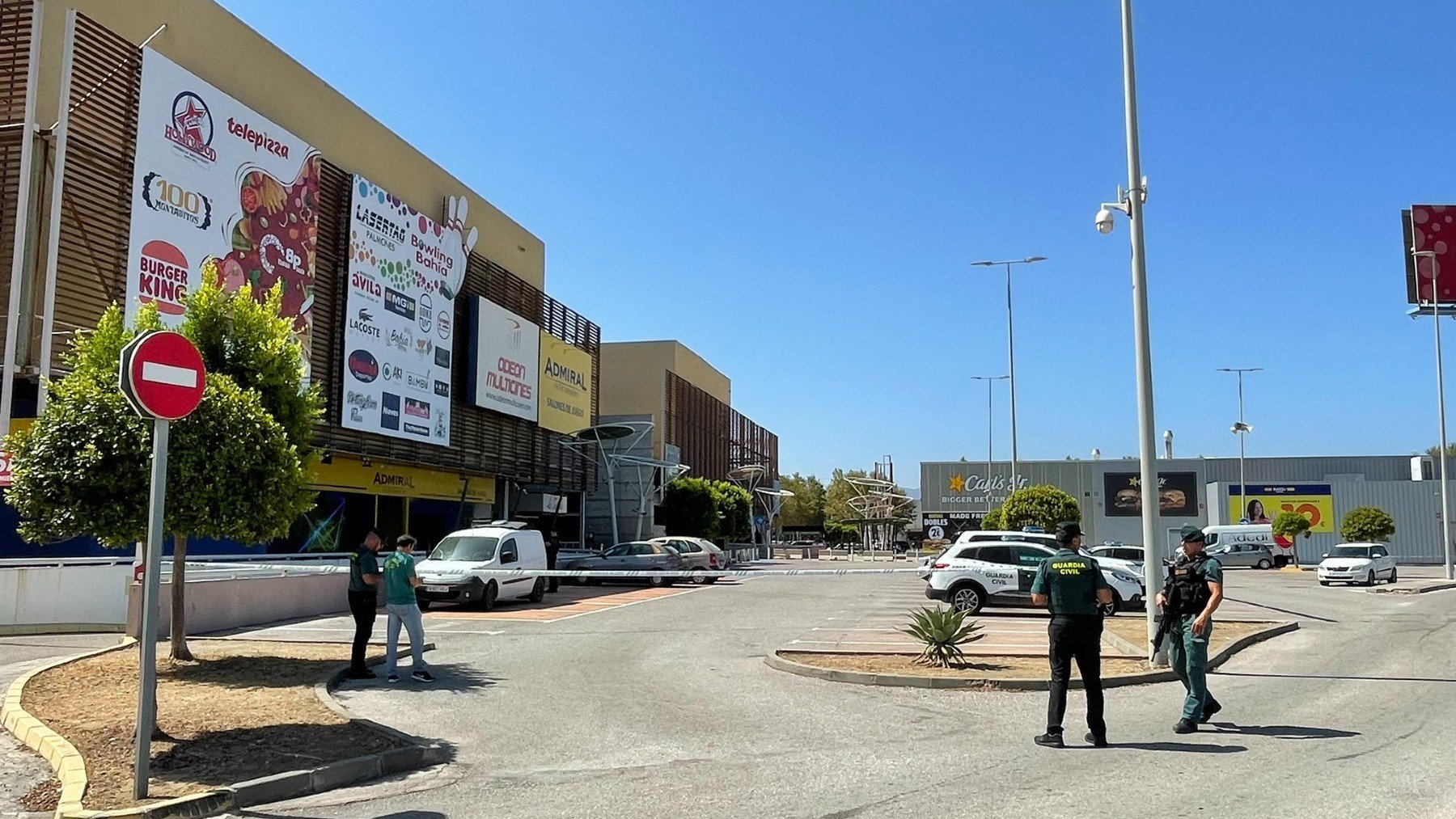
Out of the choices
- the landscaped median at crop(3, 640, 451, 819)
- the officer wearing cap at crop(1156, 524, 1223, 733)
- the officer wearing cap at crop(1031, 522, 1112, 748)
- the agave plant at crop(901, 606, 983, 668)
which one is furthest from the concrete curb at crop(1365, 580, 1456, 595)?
the landscaped median at crop(3, 640, 451, 819)

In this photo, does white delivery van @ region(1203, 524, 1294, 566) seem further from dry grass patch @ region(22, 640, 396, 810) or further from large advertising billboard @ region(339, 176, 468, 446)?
dry grass patch @ region(22, 640, 396, 810)

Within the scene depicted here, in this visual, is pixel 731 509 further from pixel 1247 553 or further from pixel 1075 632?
pixel 1075 632

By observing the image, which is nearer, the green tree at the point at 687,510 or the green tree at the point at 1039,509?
the green tree at the point at 1039,509

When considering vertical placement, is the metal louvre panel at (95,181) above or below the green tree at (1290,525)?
above

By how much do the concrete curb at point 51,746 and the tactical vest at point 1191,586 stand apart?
8228 millimetres

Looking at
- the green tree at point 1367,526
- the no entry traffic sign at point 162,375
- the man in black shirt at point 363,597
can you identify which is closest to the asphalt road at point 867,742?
the man in black shirt at point 363,597

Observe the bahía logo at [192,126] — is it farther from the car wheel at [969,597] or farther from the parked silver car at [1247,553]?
the parked silver car at [1247,553]

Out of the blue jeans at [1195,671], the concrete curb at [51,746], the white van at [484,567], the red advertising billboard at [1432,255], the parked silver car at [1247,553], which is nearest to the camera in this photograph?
the concrete curb at [51,746]

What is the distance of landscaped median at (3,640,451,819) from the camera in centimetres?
673

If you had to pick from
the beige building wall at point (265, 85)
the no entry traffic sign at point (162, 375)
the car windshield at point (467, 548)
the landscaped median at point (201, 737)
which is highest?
the beige building wall at point (265, 85)

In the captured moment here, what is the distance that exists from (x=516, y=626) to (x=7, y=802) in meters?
11.6

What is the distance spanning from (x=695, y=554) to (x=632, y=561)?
2913 millimetres

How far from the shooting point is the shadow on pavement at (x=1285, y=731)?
8.55m

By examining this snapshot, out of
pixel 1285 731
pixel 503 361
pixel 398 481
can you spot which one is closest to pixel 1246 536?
pixel 503 361
